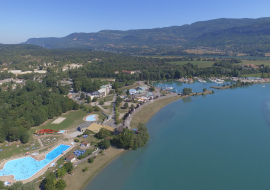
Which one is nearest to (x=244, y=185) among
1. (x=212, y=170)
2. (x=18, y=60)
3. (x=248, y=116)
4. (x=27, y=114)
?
(x=212, y=170)

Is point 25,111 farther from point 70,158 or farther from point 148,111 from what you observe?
point 148,111

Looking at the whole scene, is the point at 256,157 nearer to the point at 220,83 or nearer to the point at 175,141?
the point at 175,141

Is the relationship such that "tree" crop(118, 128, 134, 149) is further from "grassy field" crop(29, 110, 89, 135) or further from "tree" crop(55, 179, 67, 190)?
"grassy field" crop(29, 110, 89, 135)

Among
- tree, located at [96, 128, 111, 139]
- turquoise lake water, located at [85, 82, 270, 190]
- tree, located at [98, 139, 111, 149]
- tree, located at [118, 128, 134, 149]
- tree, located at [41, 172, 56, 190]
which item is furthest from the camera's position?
tree, located at [96, 128, 111, 139]

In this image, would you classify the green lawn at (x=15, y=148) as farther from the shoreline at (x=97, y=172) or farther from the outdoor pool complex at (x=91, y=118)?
the shoreline at (x=97, y=172)

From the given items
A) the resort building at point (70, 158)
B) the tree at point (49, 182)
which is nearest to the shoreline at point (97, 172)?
the tree at point (49, 182)

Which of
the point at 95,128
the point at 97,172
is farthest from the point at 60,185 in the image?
the point at 95,128

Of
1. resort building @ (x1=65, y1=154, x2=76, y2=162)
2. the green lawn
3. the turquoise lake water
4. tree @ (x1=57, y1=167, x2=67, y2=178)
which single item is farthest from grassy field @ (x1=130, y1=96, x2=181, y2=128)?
the green lawn
